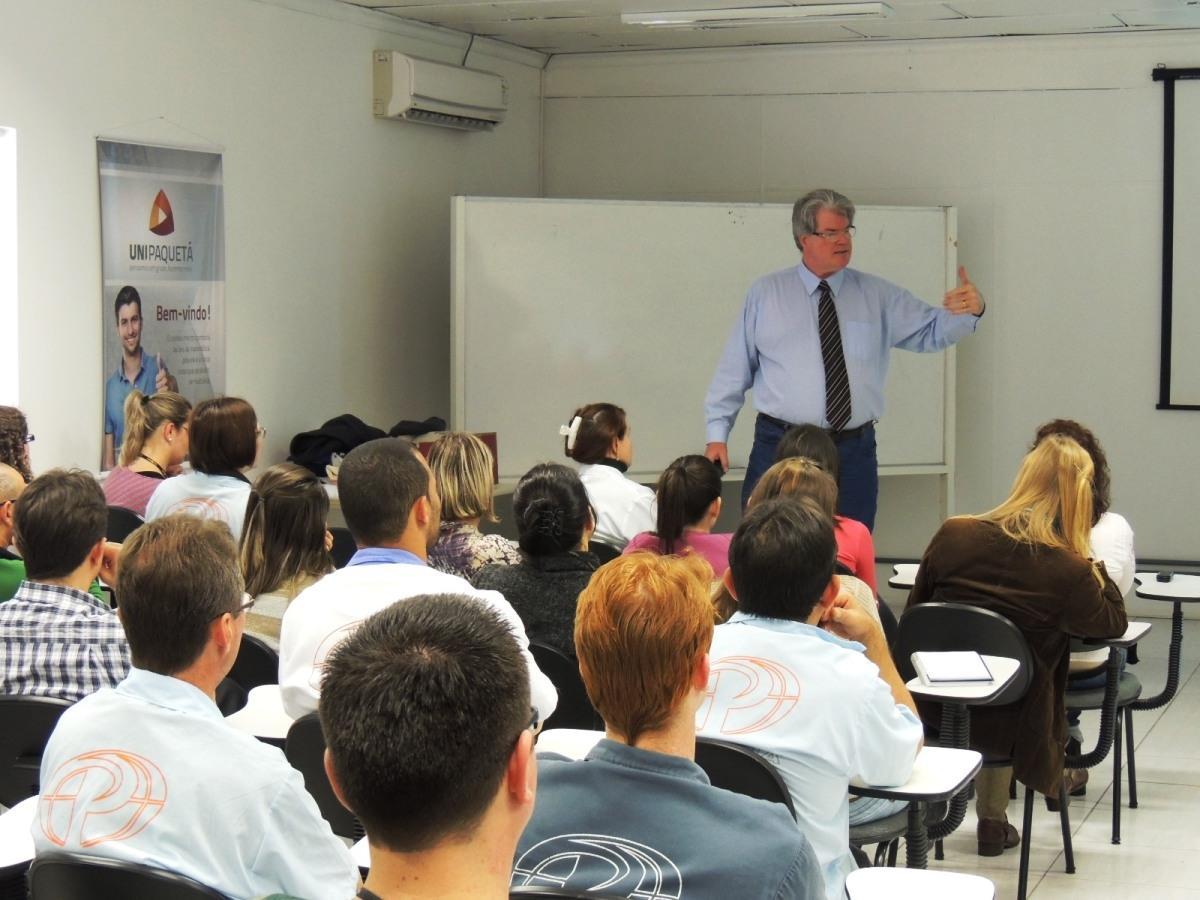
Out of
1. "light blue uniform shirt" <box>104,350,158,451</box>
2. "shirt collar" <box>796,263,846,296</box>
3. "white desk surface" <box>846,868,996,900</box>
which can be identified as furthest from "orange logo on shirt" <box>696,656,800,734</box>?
"light blue uniform shirt" <box>104,350,158,451</box>

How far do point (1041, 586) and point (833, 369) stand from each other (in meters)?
1.95

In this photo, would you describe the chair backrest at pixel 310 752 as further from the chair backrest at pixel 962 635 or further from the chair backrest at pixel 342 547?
the chair backrest at pixel 342 547

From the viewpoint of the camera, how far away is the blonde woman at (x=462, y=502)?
3773mm

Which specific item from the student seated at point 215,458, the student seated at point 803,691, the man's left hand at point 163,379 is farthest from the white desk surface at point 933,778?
the man's left hand at point 163,379

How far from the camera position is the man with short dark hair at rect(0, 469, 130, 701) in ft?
9.11

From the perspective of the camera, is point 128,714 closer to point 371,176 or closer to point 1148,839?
point 1148,839

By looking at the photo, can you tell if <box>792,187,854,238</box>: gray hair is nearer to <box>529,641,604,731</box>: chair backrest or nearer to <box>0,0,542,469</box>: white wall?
<box>0,0,542,469</box>: white wall

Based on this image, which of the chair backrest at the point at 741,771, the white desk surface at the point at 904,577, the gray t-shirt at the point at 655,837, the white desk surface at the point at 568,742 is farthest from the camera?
the white desk surface at the point at 904,577

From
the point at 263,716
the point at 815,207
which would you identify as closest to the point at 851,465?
the point at 815,207

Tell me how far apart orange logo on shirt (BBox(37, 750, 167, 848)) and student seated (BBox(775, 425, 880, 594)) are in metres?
2.07

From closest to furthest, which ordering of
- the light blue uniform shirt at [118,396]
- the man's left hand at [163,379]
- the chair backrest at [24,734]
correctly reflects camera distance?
the chair backrest at [24,734] → the light blue uniform shirt at [118,396] → the man's left hand at [163,379]

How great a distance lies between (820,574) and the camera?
245cm

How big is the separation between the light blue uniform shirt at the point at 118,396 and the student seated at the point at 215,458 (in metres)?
1.04

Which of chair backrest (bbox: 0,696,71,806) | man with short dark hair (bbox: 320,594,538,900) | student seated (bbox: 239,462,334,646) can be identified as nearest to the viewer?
man with short dark hair (bbox: 320,594,538,900)
